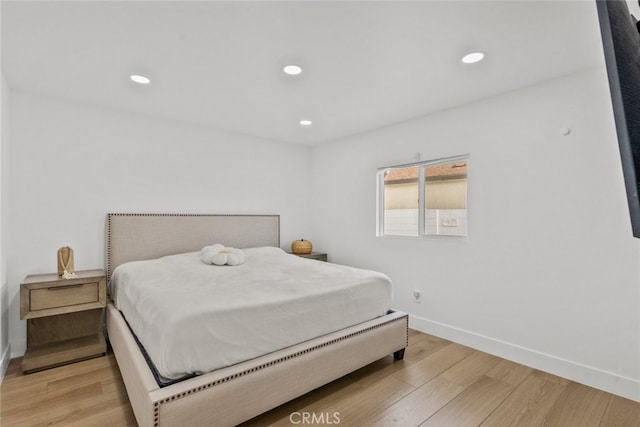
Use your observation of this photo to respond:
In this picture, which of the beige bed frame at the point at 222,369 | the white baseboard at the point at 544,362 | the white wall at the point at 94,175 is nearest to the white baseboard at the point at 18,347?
the white wall at the point at 94,175

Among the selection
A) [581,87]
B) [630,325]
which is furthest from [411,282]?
[581,87]

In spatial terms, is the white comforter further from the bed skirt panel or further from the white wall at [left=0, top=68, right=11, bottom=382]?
the white wall at [left=0, top=68, right=11, bottom=382]

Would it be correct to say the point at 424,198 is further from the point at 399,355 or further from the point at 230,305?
the point at 230,305

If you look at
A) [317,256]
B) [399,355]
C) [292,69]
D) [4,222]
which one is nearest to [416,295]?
[399,355]

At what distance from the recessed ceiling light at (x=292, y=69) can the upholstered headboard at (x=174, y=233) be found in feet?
6.53

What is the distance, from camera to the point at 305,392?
1.93 meters

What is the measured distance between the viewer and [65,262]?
265 centimetres

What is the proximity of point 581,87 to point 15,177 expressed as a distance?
15.0 ft

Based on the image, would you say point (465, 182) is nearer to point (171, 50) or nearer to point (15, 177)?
point (171, 50)

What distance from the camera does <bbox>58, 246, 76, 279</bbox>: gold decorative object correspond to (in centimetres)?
261

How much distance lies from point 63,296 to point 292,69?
254 centimetres

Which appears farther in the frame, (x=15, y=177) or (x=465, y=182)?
(x=465, y=182)

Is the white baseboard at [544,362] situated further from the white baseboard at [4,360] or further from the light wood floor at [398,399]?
the white baseboard at [4,360]

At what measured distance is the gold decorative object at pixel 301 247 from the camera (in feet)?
13.8
